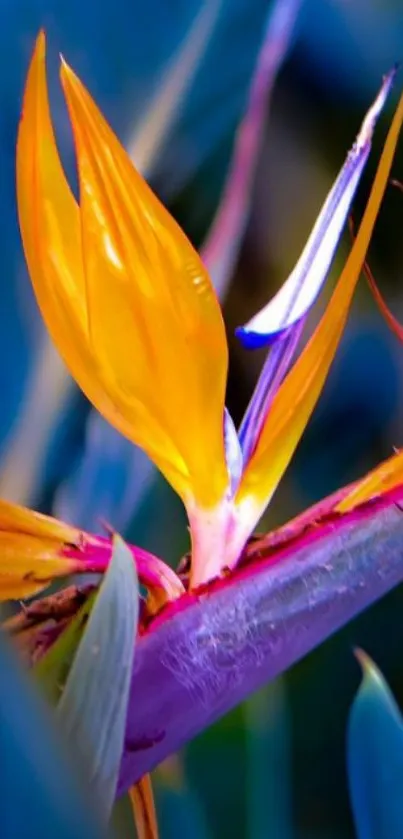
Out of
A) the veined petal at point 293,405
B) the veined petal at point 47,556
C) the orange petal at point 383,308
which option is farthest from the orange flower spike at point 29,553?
the orange petal at point 383,308

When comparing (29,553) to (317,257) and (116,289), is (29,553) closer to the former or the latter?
(116,289)

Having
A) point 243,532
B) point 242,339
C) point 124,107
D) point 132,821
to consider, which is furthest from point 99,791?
point 124,107

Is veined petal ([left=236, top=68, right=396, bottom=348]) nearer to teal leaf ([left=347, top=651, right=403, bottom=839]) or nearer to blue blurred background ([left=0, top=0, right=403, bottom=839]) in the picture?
blue blurred background ([left=0, top=0, right=403, bottom=839])

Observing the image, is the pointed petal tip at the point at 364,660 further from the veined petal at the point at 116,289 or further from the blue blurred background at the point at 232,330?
the veined petal at the point at 116,289

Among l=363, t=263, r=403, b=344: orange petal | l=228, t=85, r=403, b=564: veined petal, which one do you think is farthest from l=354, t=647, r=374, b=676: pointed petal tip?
l=363, t=263, r=403, b=344: orange petal

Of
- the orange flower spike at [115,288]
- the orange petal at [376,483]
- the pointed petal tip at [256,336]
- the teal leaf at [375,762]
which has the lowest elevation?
the teal leaf at [375,762]
